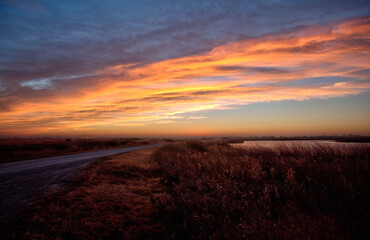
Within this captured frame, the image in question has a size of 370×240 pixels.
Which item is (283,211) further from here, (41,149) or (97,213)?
(41,149)

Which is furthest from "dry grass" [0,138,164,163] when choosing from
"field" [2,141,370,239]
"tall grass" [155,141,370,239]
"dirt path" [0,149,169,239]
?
"tall grass" [155,141,370,239]

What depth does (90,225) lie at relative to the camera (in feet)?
15.3

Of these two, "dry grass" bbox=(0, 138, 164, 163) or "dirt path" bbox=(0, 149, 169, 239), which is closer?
"dirt path" bbox=(0, 149, 169, 239)

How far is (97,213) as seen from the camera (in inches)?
211

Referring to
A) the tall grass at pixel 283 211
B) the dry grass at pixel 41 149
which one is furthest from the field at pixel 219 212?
the dry grass at pixel 41 149

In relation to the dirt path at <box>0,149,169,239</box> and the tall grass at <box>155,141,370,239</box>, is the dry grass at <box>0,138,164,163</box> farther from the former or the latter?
the tall grass at <box>155,141,370,239</box>

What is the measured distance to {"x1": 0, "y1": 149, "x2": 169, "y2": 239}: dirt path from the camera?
4.36 metres

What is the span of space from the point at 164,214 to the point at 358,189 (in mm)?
4908

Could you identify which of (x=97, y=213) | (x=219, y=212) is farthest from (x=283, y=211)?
(x=97, y=213)

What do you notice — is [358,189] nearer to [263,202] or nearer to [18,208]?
[263,202]

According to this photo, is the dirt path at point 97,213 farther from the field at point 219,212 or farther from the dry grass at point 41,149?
the dry grass at point 41,149

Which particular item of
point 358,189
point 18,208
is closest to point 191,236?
point 358,189

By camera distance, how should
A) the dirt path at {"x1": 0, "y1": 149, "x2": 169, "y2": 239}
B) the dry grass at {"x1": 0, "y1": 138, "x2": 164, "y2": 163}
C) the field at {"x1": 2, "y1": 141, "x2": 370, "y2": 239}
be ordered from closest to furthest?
1. the field at {"x1": 2, "y1": 141, "x2": 370, "y2": 239}
2. the dirt path at {"x1": 0, "y1": 149, "x2": 169, "y2": 239}
3. the dry grass at {"x1": 0, "y1": 138, "x2": 164, "y2": 163}

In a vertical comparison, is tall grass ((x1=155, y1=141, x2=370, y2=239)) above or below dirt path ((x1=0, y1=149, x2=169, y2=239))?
above
